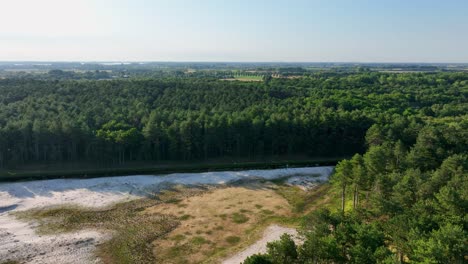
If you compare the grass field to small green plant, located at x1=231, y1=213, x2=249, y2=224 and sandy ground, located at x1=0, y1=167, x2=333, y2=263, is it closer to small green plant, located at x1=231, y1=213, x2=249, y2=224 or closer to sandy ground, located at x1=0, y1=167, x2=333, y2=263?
small green plant, located at x1=231, y1=213, x2=249, y2=224

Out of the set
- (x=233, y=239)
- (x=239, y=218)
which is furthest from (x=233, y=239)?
(x=239, y=218)

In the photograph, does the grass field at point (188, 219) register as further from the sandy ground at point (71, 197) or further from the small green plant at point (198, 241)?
the sandy ground at point (71, 197)

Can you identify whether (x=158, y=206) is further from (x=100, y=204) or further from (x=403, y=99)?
(x=403, y=99)

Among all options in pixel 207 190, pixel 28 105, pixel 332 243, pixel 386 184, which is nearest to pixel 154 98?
pixel 28 105

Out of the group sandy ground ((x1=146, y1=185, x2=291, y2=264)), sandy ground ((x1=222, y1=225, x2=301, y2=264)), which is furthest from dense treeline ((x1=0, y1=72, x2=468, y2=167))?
sandy ground ((x1=222, y1=225, x2=301, y2=264))

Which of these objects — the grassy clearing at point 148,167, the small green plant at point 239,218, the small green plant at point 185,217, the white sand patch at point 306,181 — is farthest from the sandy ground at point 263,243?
the grassy clearing at point 148,167

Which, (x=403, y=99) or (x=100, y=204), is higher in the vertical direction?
(x=403, y=99)
